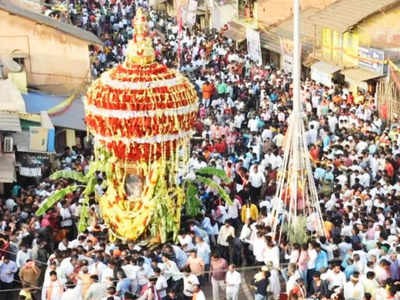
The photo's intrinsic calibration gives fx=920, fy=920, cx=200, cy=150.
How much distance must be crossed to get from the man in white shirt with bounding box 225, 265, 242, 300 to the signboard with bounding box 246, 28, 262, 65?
15.6m

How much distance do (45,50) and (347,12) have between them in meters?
8.34

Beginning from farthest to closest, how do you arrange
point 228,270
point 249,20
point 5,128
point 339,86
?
1. point 249,20
2. point 339,86
3. point 5,128
4. point 228,270

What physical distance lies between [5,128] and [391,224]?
25.1 ft

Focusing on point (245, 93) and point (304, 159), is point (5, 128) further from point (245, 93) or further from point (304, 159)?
point (245, 93)

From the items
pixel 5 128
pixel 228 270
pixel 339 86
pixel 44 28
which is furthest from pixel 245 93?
pixel 228 270

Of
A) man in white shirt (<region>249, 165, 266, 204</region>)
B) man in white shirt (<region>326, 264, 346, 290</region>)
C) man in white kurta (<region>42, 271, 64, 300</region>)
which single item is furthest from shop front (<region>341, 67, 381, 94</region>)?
man in white kurta (<region>42, 271, 64, 300</region>)

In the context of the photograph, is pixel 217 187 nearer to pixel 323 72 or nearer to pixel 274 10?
pixel 323 72

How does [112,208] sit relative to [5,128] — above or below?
below

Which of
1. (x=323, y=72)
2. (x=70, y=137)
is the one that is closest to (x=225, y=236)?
(x=70, y=137)

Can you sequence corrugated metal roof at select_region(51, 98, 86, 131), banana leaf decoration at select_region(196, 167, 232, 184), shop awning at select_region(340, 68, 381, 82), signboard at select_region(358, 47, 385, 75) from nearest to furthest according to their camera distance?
banana leaf decoration at select_region(196, 167, 232, 184)
corrugated metal roof at select_region(51, 98, 86, 131)
signboard at select_region(358, 47, 385, 75)
shop awning at select_region(340, 68, 381, 82)

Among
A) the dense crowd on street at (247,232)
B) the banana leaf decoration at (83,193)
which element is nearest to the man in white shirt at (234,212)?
the dense crowd on street at (247,232)

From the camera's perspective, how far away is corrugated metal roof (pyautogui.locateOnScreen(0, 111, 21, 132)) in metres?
17.5

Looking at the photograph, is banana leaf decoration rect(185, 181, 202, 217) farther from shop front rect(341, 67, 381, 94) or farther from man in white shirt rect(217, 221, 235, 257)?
shop front rect(341, 67, 381, 94)

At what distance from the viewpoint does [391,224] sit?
1377 cm
